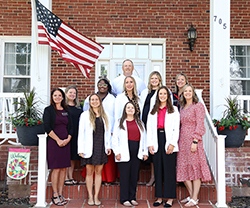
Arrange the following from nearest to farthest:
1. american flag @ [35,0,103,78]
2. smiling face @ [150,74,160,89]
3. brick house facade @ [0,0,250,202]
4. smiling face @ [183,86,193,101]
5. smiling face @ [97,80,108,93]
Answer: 1. smiling face @ [183,86,193,101]
2. smiling face @ [150,74,160,89]
3. smiling face @ [97,80,108,93]
4. american flag @ [35,0,103,78]
5. brick house facade @ [0,0,250,202]

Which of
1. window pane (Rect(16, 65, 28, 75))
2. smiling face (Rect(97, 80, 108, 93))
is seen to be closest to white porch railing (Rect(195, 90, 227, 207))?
smiling face (Rect(97, 80, 108, 93))

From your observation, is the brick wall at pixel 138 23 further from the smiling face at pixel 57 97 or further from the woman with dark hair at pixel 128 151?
the woman with dark hair at pixel 128 151

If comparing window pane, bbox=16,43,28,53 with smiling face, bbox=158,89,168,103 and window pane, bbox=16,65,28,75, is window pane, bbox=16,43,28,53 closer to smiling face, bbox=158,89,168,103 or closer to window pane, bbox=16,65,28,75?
window pane, bbox=16,65,28,75

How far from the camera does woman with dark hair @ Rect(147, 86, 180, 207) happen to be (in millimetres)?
4301

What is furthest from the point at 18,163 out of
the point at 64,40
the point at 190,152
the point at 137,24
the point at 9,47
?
the point at 137,24

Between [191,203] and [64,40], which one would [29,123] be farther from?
[191,203]

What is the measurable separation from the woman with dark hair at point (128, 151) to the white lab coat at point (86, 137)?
117 millimetres

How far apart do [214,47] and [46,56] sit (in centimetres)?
336

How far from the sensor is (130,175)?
441cm

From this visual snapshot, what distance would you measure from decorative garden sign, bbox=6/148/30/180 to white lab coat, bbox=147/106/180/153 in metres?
2.23

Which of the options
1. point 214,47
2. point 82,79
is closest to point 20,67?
point 82,79

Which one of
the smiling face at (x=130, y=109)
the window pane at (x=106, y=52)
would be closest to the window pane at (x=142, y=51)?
the window pane at (x=106, y=52)

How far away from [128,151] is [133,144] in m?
0.14

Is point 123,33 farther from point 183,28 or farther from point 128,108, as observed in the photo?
point 128,108
